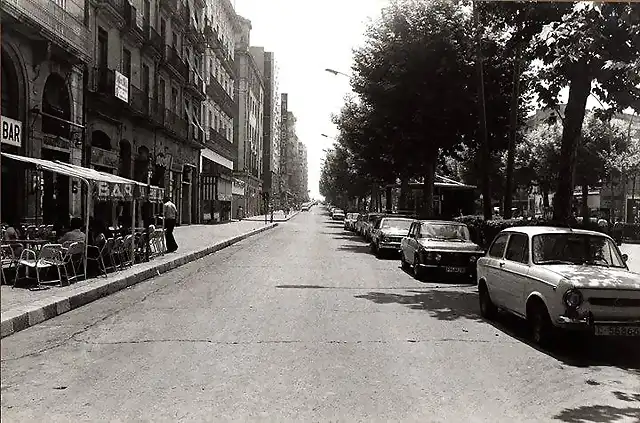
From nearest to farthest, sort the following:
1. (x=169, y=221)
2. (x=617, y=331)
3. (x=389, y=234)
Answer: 1. (x=617, y=331)
2. (x=169, y=221)
3. (x=389, y=234)

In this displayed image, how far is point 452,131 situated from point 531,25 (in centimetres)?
1462

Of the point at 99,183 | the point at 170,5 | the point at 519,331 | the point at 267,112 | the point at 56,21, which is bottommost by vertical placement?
the point at 519,331

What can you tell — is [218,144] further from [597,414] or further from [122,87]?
[597,414]

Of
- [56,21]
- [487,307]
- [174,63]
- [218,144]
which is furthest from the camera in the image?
[218,144]

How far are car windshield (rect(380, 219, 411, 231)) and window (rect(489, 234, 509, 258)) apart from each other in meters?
13.1

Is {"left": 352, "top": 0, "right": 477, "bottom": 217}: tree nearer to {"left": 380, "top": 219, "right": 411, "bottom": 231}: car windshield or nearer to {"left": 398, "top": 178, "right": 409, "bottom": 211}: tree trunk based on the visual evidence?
{"left": 380, "top": 219, "right": 411, "bottom": 231}: car windshield

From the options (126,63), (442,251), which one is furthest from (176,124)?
(442,251)

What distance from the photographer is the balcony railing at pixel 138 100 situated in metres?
28.2

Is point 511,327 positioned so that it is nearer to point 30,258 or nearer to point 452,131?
point 30,258

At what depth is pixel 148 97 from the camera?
102 feet

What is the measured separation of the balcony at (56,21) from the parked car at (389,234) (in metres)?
12.1

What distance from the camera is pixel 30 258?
12539 mm

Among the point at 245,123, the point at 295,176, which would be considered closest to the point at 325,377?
the point at 245,123

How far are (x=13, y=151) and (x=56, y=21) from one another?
444cm
